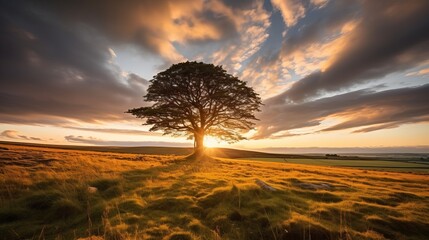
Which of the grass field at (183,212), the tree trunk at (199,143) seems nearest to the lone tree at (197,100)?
the tree trunk at (199,143)

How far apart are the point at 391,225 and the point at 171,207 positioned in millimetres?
8326

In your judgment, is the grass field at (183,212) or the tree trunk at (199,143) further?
the tree trunk at (199,143)

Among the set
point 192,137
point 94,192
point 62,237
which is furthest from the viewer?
point 192,137

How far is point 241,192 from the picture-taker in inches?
384

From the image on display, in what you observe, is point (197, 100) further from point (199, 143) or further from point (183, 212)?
point (183, 212)

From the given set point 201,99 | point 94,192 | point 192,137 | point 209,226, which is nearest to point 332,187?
point 209,226

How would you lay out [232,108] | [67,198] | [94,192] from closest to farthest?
[67,198]
[94,192]
[232,108]

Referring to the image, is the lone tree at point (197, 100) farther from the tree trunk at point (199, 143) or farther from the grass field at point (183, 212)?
the grass field at point (183, 212)

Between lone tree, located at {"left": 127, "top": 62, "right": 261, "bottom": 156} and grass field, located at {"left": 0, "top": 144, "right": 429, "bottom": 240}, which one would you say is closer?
grass field, located at {"left": 0, "top": 144, "right": 429, "bottom": 240}

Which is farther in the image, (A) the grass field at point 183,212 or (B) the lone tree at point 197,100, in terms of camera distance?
(B) the lone tree at point 197,100

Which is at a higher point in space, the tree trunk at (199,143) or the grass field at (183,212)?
the tree trunk at (199,143)

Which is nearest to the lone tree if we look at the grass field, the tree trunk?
the tree trunk

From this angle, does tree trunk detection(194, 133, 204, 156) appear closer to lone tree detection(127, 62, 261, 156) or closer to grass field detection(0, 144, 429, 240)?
lone tree detection(127, 62, 261, 156)

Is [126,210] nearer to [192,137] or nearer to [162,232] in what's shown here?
[162,232]
